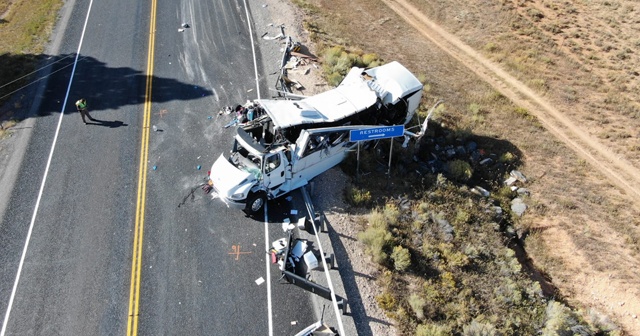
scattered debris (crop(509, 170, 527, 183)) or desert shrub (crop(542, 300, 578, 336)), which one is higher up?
desert shrub (crop(542, 300, 578, 336))

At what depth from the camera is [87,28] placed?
23.5m

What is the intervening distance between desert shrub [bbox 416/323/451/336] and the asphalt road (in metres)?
3.06

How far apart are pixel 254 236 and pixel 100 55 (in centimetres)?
1499

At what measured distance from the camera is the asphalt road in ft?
37.4

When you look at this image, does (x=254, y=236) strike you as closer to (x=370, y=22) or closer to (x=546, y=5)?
(x=370, y=22)

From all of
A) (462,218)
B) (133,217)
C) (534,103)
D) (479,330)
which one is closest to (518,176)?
Answer: (462,218)

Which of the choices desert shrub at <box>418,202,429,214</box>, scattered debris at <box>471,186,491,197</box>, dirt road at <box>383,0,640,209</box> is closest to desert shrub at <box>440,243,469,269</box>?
desert shrub at <box>418,202,429,214</box>

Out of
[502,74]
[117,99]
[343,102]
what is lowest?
[502,74]

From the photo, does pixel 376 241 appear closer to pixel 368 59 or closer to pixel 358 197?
pixel 358 197

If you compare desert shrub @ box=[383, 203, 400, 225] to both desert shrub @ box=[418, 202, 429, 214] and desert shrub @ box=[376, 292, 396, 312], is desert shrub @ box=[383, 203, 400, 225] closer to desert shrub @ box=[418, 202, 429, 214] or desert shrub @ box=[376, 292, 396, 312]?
desert shrub @ box=[418, 202, 429, 214]

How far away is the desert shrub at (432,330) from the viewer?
1075 centimetres

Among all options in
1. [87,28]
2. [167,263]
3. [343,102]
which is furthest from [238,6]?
[167,263]

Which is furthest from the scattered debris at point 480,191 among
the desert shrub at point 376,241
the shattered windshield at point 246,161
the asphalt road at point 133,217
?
the shattered windshield at point 246,161

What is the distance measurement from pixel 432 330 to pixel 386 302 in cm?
143
